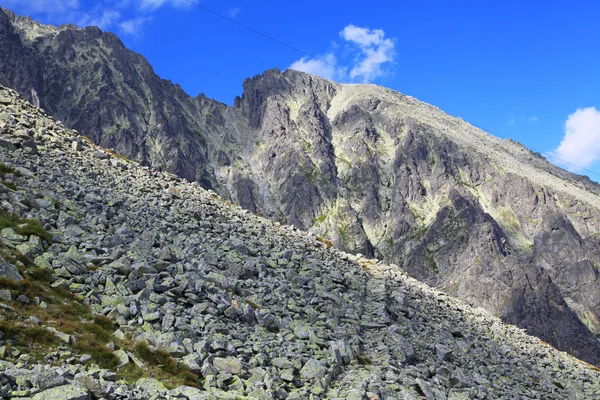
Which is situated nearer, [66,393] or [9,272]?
[66,393]

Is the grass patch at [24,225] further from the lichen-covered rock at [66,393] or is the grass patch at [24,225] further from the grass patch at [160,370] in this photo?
the lichen-covered rock at [66,393]

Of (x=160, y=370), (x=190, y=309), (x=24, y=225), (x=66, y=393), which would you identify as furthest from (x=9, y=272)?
(x=66, y=393)

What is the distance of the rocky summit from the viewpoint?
15.0m

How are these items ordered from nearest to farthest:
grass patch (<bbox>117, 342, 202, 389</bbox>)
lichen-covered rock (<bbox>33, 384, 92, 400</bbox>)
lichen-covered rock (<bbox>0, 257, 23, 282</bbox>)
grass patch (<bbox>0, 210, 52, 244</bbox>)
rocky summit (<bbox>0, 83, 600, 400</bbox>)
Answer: lichen-covered rock (<bbox>33, 384, 92, 400</bbox>), grass patch (<bbox>117, 342, 202, 389</bbox>), rocky summit (<bbox>0, 83, 600, 400</bbox>), lichen-covered rock (<bbox>0, 257, 23, 282</bbox>), grass patch (<bbox>0, 210, 52, 244</bbox>)

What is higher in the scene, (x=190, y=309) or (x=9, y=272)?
(x=190, y=309)

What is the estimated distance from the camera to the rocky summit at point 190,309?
1505 centimetres

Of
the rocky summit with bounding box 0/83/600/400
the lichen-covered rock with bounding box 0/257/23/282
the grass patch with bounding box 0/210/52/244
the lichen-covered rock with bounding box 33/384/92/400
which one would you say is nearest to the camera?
the lichen-covered rock with bounding box 33/384/92/400

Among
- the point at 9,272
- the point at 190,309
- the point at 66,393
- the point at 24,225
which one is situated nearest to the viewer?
the point at 66,393

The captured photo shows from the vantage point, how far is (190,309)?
19.5m

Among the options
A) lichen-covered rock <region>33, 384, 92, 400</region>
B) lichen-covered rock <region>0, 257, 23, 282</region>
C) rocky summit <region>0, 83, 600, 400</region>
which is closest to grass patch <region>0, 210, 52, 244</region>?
rocky summit <region>0, 83, 600, 400</region>

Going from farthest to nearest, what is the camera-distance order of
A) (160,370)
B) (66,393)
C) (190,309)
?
(190,309) < (160,370) < (66,393)

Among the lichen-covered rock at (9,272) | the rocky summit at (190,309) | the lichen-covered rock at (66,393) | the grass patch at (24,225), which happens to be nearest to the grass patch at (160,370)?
the rocky summit at (190,309)

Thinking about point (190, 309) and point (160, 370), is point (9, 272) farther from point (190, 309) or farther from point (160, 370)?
point (160, 370)

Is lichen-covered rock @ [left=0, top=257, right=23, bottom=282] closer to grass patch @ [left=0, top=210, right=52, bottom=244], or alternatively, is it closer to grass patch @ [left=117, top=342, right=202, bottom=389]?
grass patch @ [left=0, top=210, right=52, bottom=244]
